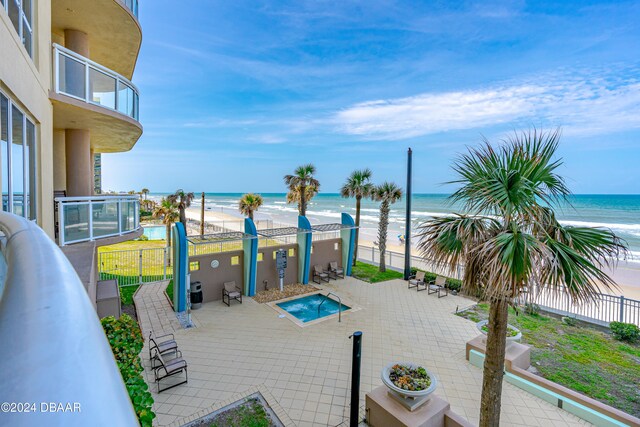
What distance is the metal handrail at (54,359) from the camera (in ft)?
1.45

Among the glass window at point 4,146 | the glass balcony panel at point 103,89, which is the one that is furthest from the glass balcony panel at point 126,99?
the glass window at point 4,146

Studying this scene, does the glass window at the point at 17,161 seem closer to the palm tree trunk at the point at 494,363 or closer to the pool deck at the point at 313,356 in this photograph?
the pool deck at the point at 313,356

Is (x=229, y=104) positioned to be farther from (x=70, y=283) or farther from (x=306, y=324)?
(x=70, y=283)

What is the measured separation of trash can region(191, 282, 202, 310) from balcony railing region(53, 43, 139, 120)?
6.93 meters

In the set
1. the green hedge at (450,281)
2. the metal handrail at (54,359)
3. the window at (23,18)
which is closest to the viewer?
the metal handrail at (54,359)

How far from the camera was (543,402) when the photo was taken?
7406mm

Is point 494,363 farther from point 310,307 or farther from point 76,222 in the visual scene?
point 76,222

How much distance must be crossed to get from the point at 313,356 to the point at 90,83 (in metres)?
9.59

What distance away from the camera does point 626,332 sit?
1038 cm

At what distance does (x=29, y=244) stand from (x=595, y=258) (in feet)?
21.3

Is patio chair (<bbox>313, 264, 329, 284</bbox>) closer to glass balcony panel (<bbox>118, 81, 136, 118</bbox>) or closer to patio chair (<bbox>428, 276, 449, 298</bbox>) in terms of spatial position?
patio chair (<bbox>428, 276, 449, 298</bbox>)

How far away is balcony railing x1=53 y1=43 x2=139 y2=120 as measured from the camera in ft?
23.6

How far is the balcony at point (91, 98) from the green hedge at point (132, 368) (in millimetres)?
5444

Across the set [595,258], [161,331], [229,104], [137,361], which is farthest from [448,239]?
[229,104]
